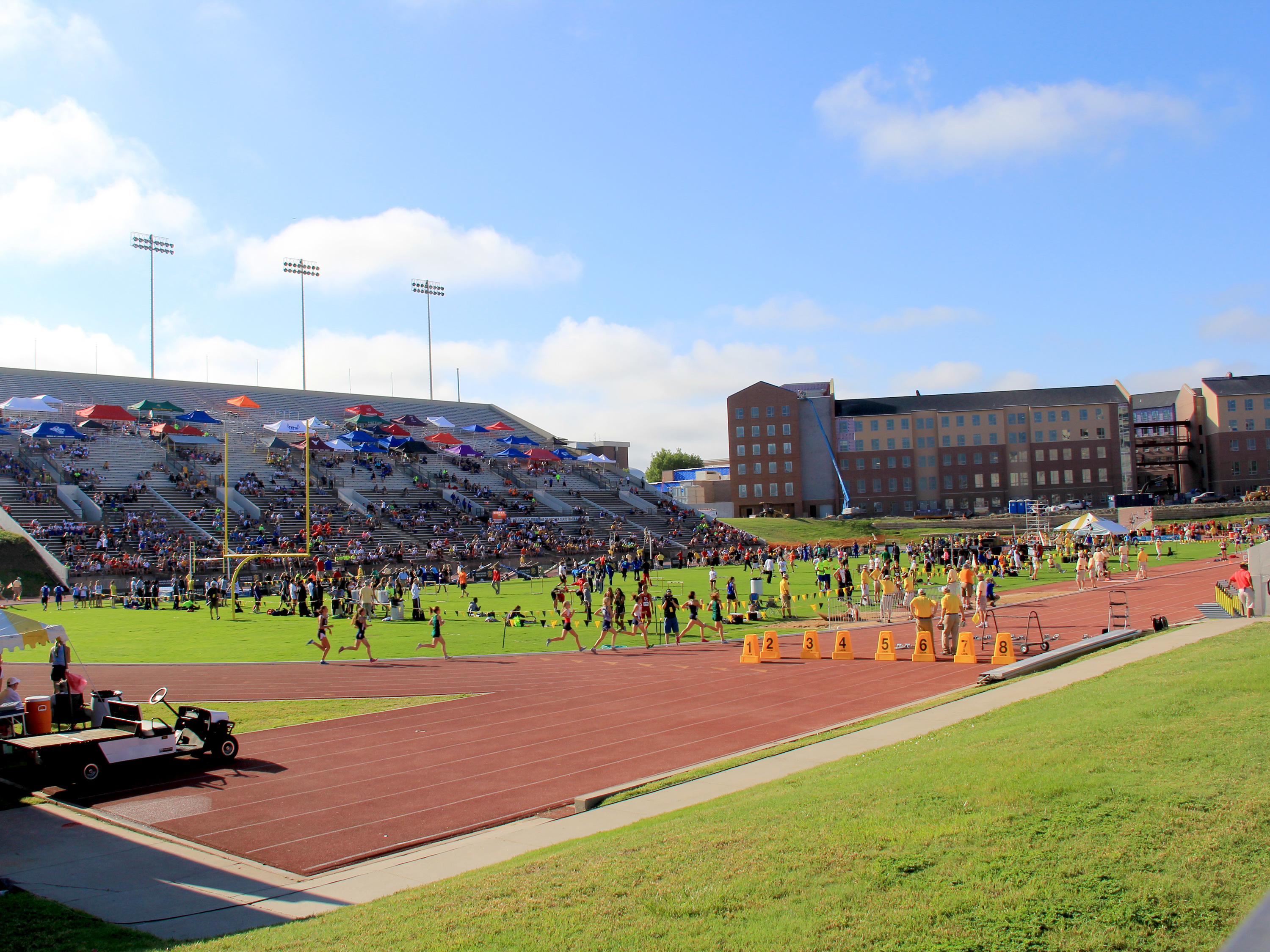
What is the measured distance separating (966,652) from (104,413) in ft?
184

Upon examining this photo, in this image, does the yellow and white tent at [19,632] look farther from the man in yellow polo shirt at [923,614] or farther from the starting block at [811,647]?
the man in yellow polo shirt at [923,614]

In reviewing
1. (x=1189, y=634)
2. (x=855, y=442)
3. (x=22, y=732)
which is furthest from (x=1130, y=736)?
(x=855, y=442)

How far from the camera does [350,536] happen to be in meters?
53.3

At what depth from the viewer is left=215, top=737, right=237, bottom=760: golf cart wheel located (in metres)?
12.3

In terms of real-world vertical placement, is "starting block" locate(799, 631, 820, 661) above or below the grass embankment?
below

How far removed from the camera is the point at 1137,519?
59406mm

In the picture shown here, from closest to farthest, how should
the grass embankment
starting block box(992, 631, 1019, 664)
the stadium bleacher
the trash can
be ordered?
the trash can < starting block box(992, 631, 1019, 664) < the grass embankment < the stadium bleacher

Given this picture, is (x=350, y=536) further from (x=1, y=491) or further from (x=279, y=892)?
(x=279, y=892)

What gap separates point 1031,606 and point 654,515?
44940 mm

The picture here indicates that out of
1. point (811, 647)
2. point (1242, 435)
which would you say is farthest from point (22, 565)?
point (1242, 435)

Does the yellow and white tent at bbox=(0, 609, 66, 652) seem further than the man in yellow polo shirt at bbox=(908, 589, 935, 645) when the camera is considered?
No

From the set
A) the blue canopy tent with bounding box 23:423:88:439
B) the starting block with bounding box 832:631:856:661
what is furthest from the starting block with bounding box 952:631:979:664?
the blue canopy tent with bounding box 23:423:88:439

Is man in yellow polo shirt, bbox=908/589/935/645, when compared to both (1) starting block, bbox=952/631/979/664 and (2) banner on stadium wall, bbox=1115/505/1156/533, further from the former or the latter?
(2) banner on stadium wall, bbox=1115/505/1156/533

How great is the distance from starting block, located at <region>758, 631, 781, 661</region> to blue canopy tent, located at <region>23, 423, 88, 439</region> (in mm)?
48800
